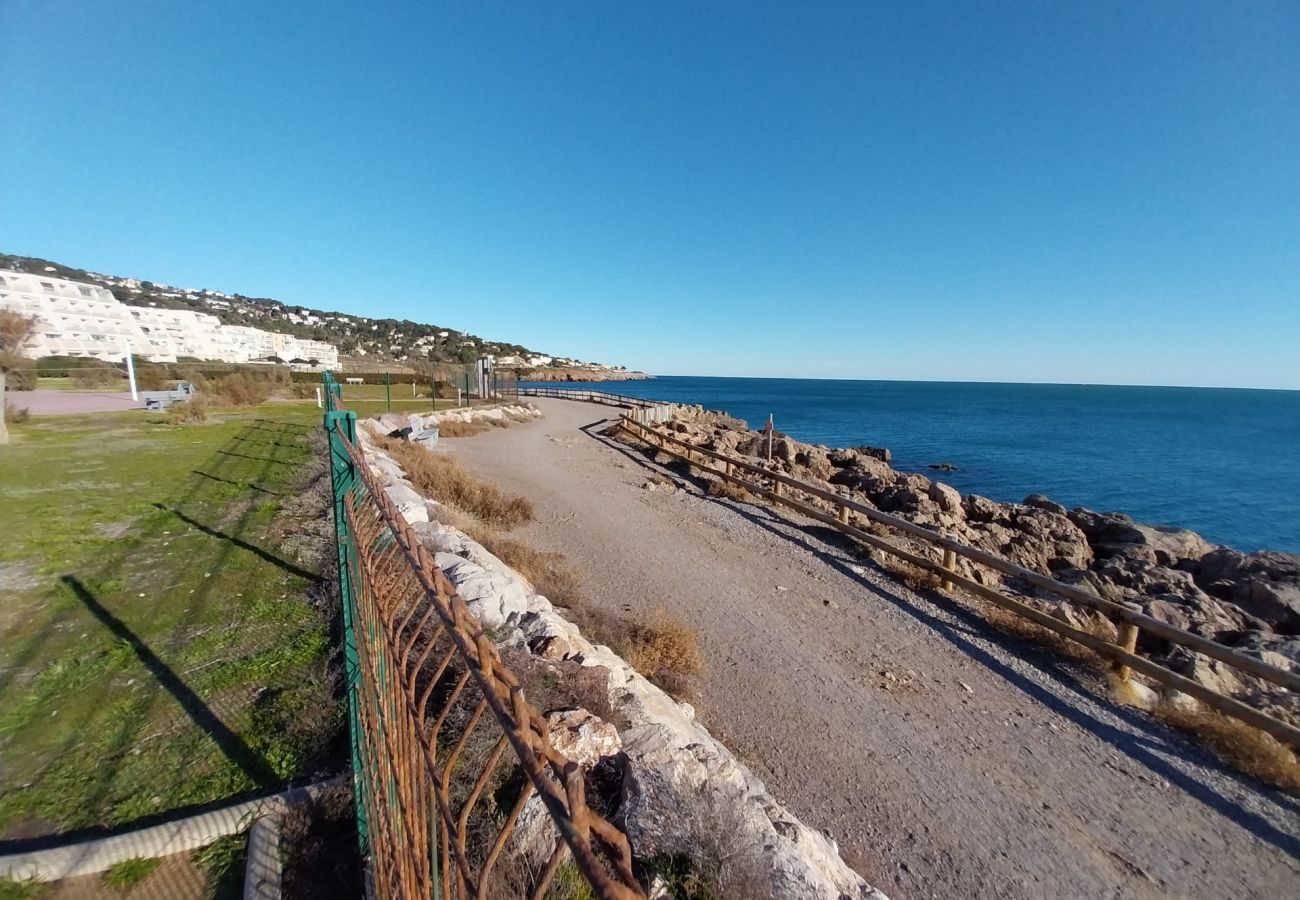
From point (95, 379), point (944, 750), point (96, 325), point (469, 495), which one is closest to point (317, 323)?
point (96, 325)

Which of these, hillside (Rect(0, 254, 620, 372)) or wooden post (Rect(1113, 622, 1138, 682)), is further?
hillside (Rect(0, 254, 620, 372))

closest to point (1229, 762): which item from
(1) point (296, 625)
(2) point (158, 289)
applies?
(1) point (296, 625)

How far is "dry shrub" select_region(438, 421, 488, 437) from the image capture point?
21625mm

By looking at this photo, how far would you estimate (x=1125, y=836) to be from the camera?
4.38m

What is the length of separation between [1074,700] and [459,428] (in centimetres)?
2093

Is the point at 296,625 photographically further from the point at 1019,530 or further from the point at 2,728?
the point at 1019,530

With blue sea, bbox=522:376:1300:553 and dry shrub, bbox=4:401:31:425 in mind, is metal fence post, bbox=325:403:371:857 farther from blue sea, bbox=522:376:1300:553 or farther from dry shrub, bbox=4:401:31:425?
blue sea, bbox=522:376:1300:553

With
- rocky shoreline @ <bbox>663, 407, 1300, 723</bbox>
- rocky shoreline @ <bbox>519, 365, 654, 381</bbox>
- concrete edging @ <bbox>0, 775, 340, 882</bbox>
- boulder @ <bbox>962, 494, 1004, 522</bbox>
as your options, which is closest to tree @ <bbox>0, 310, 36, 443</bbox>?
rocky shoreline @ <bbox>663, 407, 1300, 723</bbox>

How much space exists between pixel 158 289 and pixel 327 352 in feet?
282

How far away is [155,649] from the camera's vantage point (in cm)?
484

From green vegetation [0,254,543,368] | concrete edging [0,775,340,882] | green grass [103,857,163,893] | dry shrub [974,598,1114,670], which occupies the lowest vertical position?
dry shrub [974,598,1114,670]

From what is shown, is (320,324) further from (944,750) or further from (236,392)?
(944,750)

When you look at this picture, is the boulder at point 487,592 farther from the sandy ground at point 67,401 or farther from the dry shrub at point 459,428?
the sandy ground at point 67,401

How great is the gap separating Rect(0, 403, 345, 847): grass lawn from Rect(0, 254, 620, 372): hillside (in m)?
69.0
